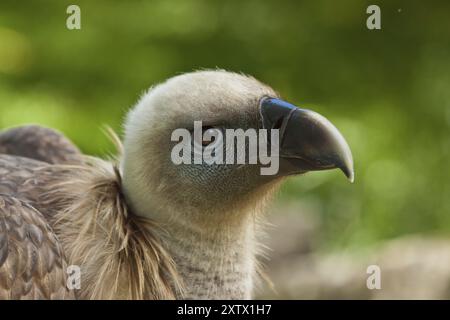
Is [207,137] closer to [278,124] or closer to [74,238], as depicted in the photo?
[278,124]

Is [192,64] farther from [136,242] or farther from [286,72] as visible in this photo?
[136,242]

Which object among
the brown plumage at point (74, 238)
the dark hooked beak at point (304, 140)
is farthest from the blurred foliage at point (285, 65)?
the dark hooked beak at point (304, 140)

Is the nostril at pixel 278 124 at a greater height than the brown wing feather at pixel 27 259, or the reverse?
the nostril at pixel 278 124

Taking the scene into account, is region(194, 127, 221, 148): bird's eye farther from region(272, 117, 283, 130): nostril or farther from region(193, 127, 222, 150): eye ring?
region(272, 117, 283, 130): nostril

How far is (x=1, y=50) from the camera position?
7.57m

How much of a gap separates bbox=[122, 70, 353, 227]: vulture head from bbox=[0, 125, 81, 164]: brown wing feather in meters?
0.72

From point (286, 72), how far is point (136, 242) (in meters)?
5.21

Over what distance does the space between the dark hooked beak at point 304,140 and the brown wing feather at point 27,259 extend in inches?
25.8

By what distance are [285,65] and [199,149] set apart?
524 centimetres

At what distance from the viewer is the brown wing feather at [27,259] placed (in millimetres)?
2451

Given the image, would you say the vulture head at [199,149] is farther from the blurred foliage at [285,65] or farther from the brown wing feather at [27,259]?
the blurred foliage at [285,65]

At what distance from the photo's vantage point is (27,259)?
2.48 m

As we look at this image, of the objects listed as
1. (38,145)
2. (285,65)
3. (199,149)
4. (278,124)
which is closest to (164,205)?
(199,149)
